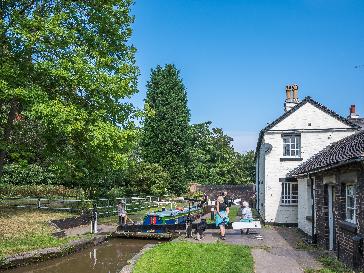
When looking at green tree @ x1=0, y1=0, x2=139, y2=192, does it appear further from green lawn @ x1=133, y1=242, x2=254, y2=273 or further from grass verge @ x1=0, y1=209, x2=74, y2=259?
green lawn @ x1=133, y1=242, x2=254, y2=273

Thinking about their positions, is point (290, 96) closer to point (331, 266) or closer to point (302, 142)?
point (302, 142)

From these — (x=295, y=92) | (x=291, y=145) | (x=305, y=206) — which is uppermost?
(x=295, y=92)

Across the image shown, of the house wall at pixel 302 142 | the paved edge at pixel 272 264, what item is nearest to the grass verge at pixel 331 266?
the paved edge at pixel 272 264

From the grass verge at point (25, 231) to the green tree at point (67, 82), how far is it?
8.89ft

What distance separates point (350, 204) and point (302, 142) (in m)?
12.8

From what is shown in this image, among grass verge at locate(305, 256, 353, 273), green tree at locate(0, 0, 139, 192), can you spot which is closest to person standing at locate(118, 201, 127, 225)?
green tree at locate(0, 0, 139, 192)

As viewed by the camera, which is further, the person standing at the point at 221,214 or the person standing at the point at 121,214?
the person standing at the point at 121,214

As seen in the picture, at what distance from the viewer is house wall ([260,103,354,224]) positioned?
949 inches

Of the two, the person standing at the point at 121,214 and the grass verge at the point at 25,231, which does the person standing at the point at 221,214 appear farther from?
the grass verge at the point at 25,231

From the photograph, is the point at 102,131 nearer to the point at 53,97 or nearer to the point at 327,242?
the point at 53,97

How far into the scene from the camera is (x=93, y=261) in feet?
46.5

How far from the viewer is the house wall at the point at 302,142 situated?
2411 centimetres

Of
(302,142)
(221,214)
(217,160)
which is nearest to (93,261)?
(221,214)

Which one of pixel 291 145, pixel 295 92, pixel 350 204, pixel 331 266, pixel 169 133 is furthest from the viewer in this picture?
pixel 169 133
